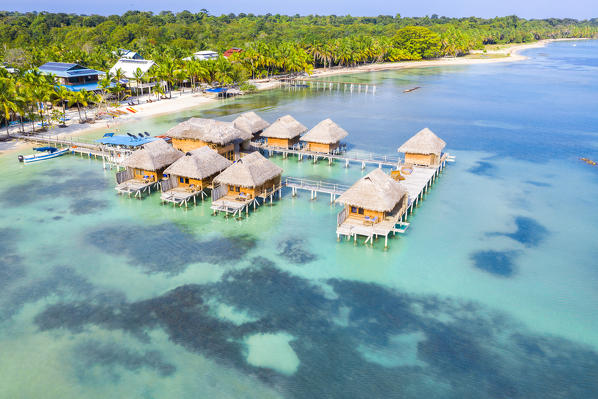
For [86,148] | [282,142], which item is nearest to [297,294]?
[282,142]

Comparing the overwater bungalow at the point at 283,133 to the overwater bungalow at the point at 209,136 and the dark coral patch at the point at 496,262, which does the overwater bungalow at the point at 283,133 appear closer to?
the overwater bungalow at the point at 209,136

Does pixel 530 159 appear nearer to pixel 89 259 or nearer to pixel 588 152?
pixel 588 152

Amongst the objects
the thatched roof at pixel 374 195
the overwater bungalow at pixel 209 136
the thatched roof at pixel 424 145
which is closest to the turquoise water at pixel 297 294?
the thatched roof at pixel 374 195

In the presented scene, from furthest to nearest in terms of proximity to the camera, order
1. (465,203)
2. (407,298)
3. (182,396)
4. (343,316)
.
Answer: (465,203), (407,298), (343,316), (182,396)

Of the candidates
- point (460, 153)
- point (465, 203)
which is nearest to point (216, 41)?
point (460, 153)

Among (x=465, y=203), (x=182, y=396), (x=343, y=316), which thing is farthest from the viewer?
(x=465, y=203)

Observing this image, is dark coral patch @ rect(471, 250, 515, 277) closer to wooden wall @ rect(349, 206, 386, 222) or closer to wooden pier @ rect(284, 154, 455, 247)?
wooden pier @ rect(284, 154, 455, 247)

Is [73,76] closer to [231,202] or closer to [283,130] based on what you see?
[283,130]

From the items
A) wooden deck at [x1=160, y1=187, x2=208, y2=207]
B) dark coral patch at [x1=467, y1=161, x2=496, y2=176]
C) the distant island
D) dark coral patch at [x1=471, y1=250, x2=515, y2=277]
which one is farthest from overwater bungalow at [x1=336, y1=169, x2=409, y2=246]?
the distant island
